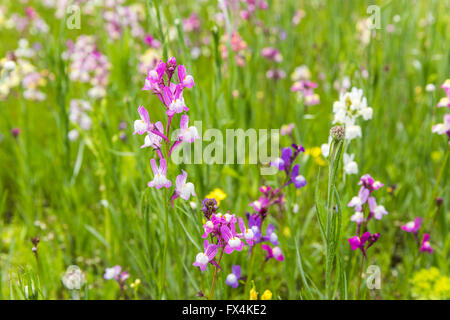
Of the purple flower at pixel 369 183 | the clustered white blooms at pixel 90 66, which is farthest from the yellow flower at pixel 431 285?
the clustered white blooms at pixel 90 66

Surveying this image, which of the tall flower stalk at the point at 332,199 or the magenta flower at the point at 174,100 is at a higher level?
the magenta flower at the point at 174,100

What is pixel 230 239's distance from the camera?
3.07 ft

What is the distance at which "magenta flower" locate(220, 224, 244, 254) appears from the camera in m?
0.92

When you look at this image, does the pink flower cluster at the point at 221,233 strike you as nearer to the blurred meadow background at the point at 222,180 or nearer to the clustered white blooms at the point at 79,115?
the blurred meadow background at the point at 222,180

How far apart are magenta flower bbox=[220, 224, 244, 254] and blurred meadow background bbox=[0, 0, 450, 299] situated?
0.53 feet

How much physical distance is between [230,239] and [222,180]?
32.1 inches

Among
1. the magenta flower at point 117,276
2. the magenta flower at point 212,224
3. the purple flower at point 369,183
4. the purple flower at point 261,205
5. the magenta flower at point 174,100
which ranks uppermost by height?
the magenta flower at point 174,100

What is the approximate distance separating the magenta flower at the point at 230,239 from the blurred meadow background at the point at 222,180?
0.16 metres

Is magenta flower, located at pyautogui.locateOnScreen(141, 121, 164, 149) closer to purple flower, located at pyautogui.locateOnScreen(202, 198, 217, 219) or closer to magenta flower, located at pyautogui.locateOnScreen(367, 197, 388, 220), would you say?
purple flower, located at pyautogui.locateOnScreen(202, 198, 217, 219)

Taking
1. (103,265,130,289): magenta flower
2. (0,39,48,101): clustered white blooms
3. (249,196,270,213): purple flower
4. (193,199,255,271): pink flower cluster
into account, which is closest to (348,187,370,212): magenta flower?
(249,196,270,213): purple flower

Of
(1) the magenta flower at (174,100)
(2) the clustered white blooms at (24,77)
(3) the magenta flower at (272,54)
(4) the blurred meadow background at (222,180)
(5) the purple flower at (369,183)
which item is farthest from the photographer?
(3) the magenta flower at (272,54)

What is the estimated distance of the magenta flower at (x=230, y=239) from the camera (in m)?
0.92
